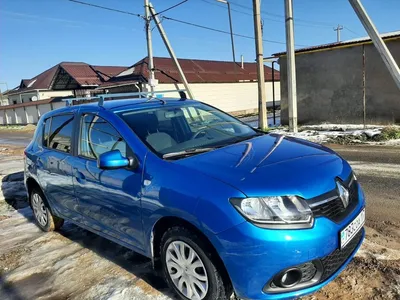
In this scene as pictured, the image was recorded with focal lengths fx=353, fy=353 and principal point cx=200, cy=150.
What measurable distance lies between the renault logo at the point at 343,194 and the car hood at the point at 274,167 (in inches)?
2.6

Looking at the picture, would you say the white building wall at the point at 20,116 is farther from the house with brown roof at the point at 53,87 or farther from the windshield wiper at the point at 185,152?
the windshield wiper at the point at 185,152

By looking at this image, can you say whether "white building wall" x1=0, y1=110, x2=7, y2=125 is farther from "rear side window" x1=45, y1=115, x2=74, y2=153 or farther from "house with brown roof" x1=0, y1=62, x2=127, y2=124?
"rear side window" x1=45, y1=115, x2=74, y2=153

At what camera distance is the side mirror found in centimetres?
295

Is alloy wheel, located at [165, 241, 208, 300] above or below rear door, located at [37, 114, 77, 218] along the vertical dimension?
below

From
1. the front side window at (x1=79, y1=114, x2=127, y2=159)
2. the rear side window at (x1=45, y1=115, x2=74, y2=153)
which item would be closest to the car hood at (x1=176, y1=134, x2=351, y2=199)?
the front side window at (x1=79, y1=114, x2=127, y2=159)

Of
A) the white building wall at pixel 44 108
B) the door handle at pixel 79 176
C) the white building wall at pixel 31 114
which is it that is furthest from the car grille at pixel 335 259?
the white building wall at pixel 31 114

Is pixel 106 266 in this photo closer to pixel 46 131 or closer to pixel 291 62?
pixel 46 131

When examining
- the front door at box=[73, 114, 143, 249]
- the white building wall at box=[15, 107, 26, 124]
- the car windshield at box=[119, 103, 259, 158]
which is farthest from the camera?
the white building wall at box=[15, 107, 26, 124]

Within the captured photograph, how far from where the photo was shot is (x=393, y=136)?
31.6 ft

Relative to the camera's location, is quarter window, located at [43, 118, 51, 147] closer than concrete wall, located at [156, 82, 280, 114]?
Yes

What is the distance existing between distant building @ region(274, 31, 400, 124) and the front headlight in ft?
37.2

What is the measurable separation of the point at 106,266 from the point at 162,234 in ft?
3.73

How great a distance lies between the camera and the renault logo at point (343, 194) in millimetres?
2588

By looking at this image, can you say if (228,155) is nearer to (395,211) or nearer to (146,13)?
(395,211)
